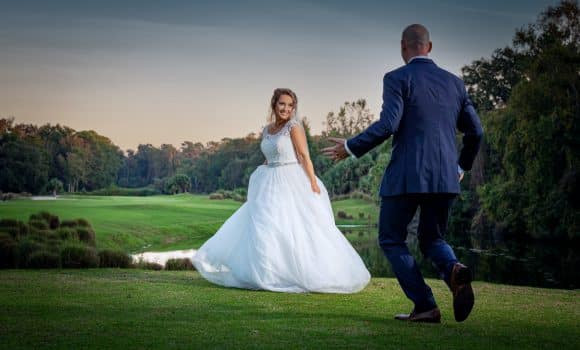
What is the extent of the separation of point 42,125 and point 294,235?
33212 mm

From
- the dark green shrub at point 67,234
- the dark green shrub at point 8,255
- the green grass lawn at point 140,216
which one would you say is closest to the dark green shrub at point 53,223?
the green grass lawn at point 140,216

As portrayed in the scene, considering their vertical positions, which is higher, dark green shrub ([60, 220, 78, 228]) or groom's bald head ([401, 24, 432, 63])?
groom's bald head ([401, 24, 432, 63])

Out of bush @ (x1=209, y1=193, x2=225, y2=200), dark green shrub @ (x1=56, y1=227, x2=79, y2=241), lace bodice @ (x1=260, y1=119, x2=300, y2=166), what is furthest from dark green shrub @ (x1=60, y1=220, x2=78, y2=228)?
bush @ (x1=209, y1=193, x2=225, y2=200)

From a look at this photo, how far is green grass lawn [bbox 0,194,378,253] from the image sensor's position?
3198 centimetres

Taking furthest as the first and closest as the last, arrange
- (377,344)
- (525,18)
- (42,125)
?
(42,125) < (525,18) < (377,344)

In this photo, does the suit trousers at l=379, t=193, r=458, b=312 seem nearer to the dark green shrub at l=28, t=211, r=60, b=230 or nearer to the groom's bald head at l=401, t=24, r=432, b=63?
the groom's bald head at l=401, t=24, r=432, b=63

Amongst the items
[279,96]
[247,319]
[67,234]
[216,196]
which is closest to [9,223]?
[67,234]

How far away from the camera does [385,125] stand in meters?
6.30

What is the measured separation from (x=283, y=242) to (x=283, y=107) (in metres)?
1.89

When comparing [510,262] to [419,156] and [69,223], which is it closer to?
[69,223]

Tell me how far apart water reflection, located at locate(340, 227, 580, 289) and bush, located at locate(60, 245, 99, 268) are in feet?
21.9

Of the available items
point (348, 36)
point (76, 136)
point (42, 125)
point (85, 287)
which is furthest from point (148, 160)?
point (85, 287)

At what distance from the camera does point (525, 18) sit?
35875 mm

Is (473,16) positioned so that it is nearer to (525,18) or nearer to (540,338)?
(525,18)
